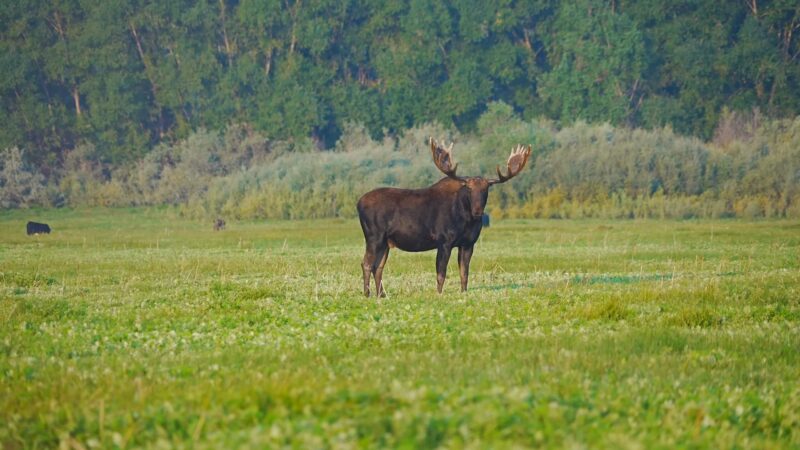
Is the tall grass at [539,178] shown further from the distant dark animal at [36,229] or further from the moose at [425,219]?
the moose at [425,219]

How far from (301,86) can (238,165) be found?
7844mm

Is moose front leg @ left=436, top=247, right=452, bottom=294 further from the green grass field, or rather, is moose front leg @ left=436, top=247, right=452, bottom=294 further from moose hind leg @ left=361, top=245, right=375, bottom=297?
moose hind leg @ left=361, top=245, right=375, bottom=297

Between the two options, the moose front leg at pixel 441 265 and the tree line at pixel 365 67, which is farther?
the tree line at pixel 365 67

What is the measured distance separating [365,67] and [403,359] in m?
87.4

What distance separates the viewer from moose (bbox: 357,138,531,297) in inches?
1010

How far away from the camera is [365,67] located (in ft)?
334

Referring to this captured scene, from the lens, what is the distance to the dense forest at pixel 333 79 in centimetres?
9025

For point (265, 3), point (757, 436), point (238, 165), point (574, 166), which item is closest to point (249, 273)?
point (757, 436)

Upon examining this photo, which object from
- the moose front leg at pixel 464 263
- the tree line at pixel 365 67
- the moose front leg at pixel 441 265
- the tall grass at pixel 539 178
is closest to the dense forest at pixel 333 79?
the tree line at pixel 365 67

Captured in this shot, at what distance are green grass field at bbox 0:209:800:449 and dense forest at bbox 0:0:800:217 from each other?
54.0m

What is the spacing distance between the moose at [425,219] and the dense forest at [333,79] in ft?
177

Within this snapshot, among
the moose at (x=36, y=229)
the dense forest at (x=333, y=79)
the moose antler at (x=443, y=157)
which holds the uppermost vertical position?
the dense forest at (x=333, y=79)

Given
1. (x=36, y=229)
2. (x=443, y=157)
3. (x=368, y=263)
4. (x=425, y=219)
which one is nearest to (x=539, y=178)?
(x=36, y=229)

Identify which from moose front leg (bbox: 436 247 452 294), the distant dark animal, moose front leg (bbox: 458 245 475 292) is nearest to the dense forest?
the distant dark animal
